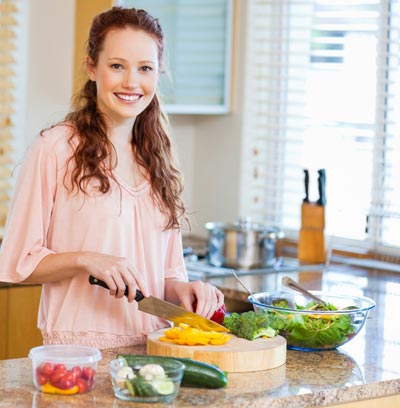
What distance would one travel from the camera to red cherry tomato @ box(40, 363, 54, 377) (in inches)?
75.8

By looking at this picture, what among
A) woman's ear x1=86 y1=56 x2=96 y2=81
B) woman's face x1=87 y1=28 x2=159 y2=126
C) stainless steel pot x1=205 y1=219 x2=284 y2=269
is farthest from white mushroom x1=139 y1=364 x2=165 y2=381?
stainless steel pot x1=205 y1=219 x2=284 y2=269

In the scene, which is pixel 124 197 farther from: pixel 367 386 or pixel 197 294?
pixel 367 386

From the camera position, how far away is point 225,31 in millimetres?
4199

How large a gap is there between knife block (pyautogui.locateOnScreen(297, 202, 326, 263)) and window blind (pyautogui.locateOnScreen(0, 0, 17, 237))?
3.81 feet

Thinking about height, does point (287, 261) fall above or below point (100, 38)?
below

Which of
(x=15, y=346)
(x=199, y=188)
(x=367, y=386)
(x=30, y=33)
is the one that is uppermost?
(x=30, y=33)

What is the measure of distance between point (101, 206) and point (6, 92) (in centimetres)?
164

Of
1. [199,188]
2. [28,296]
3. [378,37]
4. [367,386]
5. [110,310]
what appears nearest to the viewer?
[367,386]

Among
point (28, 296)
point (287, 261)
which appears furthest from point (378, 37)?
point (28, 296)

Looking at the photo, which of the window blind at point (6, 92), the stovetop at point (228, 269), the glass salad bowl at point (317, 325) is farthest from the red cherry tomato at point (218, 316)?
the window blind at point (6, 92)

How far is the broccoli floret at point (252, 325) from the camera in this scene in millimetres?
2254

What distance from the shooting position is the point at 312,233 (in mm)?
3943

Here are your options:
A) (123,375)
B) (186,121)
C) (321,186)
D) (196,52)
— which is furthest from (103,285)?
(186,121)

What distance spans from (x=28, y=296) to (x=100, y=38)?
1.32 metres
